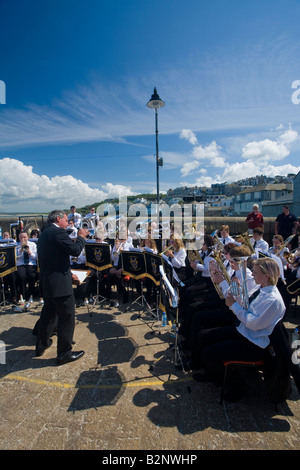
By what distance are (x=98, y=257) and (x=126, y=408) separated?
4.00 meters

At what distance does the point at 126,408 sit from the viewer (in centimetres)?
289

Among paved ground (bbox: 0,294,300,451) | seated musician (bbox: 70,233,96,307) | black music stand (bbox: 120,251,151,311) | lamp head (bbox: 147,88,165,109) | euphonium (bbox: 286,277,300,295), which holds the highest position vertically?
lamp head (bbox: 147,88,165,109)

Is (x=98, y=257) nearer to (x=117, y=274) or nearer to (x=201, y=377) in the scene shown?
(x=117, y=274)

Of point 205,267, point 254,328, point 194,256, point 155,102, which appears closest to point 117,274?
point 194,256

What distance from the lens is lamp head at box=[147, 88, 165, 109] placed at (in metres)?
9.09

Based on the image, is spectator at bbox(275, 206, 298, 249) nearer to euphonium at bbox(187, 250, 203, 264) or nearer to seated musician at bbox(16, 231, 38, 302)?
euphonium at bbox(187, 250, 203, 264)

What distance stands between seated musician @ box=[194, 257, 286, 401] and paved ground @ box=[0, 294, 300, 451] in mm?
384

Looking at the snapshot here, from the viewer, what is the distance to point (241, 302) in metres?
3.19

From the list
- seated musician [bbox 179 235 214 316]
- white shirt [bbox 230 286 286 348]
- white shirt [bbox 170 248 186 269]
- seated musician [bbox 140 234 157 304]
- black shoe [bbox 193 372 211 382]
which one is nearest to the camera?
white shirt [bbox 230 286 286 348]

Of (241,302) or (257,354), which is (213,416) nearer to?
(257,354)

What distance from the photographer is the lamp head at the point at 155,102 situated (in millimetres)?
9094

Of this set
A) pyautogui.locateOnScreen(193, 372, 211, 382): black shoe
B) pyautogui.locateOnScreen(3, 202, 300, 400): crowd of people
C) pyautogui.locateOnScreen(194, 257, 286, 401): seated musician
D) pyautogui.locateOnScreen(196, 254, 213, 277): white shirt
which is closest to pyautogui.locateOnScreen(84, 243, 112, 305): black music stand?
pyautogui.locateOnScreen(3, 202, 300, 400): crowd of people

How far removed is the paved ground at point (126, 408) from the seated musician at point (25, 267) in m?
2.61

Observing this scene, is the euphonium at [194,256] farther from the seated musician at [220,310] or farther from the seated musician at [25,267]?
the seated musician at [25,267]
